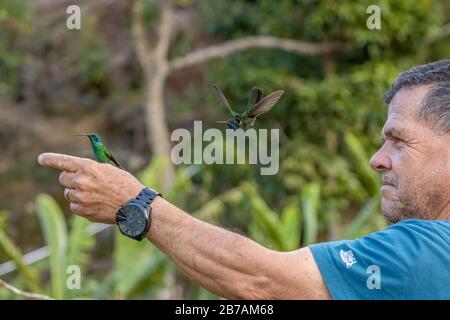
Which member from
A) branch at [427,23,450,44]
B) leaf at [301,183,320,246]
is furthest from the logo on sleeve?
branch at [427,23,450,44]

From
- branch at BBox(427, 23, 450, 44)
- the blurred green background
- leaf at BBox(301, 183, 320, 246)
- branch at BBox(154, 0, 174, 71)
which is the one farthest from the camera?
branch at BBox(427, 23, 450, 44)

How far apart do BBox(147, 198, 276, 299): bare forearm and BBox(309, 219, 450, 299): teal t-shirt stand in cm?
17

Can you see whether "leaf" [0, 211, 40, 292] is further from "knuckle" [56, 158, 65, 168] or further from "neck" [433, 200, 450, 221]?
"neck" [433, 200, 450, 221]

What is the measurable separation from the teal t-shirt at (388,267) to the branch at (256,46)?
29.2 feet

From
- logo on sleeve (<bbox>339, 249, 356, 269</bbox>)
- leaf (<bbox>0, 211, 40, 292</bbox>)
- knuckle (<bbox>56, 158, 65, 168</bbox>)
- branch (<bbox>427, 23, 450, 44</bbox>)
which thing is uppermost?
branch (<bbox>427, 23, 450, 44</bbox>)

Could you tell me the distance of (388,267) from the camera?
2.21 m

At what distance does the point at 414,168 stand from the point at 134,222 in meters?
0.87

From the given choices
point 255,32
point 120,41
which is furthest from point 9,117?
point 255,32

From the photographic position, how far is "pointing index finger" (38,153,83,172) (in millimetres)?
2291

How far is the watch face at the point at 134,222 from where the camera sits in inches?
89.5

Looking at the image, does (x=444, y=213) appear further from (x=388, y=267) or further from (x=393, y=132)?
(x=388, y=267)

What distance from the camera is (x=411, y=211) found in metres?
2.51

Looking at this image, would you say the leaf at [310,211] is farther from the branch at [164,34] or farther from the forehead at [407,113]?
the forehead at [407,113]
